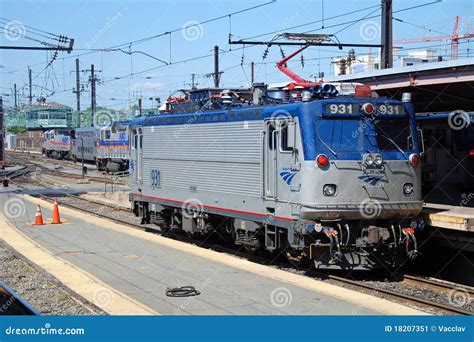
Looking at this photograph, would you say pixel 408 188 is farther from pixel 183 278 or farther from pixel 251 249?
pixel 183 278

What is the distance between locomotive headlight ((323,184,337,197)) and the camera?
11.9 m

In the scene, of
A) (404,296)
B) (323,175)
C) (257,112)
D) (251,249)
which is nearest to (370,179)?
(323,175)

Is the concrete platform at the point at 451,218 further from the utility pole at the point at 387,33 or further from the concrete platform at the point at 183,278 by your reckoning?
the utility pole at the point at 387,33

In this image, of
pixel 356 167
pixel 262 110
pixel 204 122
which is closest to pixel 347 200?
pixel 356 167

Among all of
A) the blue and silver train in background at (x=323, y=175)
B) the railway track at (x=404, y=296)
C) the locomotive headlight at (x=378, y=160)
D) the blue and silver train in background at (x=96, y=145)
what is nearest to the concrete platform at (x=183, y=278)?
the railway track at (x=404, y=296)

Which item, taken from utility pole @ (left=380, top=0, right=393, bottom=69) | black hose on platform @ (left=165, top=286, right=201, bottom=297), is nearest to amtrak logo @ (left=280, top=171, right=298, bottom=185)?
black hose on platform @ (left=165, top=286, right=201, bottom=297)

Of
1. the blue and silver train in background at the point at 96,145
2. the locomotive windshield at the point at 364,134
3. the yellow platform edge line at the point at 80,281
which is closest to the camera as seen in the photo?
the yellow platform edge line at the point at 80,281

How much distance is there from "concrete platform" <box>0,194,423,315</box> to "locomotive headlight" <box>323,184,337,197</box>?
1577 mm

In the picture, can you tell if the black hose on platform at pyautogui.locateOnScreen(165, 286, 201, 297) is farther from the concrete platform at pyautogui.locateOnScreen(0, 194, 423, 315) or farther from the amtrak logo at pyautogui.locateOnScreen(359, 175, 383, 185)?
the amtrak logo at pyautogui.locateOnScreen(359, 175, 383, 185)

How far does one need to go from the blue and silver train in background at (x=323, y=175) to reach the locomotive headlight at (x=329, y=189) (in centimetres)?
2

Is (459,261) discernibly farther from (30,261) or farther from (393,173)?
(30,261)

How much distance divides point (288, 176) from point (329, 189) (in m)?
0.91

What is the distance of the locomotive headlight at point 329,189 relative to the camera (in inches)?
467

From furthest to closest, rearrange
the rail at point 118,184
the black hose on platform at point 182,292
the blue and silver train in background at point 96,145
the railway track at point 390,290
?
the blue and silver train in background at point 96,145
the rail at point 118,184
the black hose on platform at point 182,292
the railway track at point 390,290
